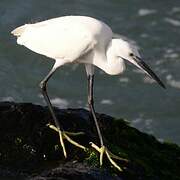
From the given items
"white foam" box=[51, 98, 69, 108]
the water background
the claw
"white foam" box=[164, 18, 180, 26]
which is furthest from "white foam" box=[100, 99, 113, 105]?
the claw

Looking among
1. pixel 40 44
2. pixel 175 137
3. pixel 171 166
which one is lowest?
pixel 175 137

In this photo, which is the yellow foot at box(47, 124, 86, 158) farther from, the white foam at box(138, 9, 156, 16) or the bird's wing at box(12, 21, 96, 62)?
the white foam at box(138, 9, 156, 16)

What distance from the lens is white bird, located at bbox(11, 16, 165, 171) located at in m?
5.75

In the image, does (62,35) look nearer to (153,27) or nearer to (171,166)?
(171,166)

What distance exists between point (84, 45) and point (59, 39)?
275mm

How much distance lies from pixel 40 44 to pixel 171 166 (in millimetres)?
1537

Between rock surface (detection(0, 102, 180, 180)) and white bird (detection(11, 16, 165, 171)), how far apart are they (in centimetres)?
14

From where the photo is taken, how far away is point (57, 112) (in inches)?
235

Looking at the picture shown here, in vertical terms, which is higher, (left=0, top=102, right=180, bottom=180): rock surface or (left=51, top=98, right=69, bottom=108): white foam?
(left=0, top=102, right=180, bottom=180): rock surface

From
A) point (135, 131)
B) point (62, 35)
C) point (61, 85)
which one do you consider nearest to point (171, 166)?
point (135, 131)

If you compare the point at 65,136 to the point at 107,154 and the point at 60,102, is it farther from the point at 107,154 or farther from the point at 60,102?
the point at 60,102

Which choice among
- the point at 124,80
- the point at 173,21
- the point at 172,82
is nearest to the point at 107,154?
the point at 124,80

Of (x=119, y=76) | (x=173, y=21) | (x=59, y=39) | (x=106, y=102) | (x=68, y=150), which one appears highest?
(x=59, y=39)

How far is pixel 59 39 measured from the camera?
598 centimetres
